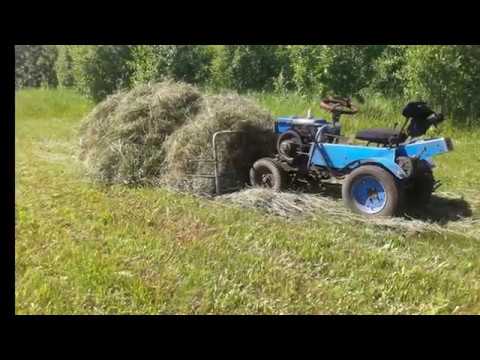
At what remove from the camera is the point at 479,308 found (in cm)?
374

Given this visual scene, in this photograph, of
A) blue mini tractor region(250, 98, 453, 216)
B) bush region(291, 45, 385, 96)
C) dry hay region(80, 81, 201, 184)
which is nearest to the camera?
blue mini tractor region(250, 98, 453, 216)

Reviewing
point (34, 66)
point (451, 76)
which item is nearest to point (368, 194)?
point (451, 76)

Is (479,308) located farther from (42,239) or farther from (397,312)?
(42,239)

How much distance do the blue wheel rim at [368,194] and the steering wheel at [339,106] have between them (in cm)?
104

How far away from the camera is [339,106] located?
6.32 meters

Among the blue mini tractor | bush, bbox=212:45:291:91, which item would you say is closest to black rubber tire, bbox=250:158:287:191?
the blue mini tractor

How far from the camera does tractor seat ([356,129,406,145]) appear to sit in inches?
213

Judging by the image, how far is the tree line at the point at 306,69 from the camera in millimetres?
10672

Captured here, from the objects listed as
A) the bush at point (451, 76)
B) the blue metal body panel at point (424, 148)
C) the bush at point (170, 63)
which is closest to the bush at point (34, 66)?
the bush at point (170, 63)

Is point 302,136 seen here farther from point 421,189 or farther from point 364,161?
point 421,189

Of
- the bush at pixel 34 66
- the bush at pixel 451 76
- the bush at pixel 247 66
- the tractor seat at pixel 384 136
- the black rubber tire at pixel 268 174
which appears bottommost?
the black rubber tire at pixel 268 174

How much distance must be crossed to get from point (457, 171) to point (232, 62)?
846 centimetres

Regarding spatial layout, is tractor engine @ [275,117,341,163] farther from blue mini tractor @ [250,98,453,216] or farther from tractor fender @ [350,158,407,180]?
tractor fender @ [350,158,407,180]

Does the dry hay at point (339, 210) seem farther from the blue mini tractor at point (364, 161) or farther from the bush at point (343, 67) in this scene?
the bush at point (343, 67)
